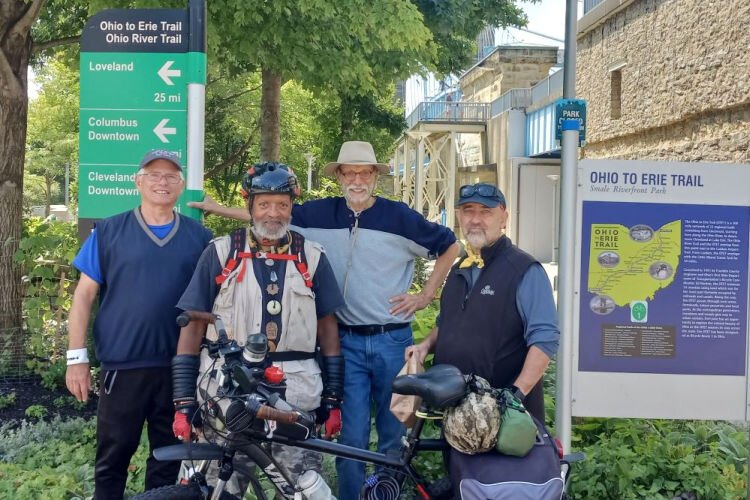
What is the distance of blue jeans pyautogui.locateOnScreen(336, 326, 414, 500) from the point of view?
14.6ft

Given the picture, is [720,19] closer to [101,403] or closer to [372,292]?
[372,292]

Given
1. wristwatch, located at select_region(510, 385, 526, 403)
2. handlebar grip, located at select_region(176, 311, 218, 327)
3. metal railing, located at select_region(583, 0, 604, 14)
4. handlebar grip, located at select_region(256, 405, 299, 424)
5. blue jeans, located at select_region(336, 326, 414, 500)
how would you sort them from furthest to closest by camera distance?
metal railing, located at select_region(583, 0, 604, 14)
blue jeans, located at select_region(336, 326, 414, 500)
wristwatch, located at select_region(510, 385, 526, 403)
handlebar grip, located at select_region(176, 311, 218, 327)
handlebar grip, located at select_region(256, 405, 299, 424)

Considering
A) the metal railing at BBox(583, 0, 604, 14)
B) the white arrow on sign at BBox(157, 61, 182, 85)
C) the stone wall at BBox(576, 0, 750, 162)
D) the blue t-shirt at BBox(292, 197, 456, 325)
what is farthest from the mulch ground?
the metal railing at BBox(583, 0, 604, 14)

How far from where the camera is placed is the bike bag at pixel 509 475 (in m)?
3.18

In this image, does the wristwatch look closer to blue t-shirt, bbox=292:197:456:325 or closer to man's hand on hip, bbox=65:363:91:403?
blue t-shirt, bbox=292:197:456:325

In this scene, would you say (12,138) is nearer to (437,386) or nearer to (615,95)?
(437,386)

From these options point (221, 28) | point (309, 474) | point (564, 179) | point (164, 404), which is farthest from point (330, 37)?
point (309, 474)

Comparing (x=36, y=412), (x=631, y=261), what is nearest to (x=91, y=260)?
(x=631, y=261)

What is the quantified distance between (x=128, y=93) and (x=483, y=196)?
8.59ft

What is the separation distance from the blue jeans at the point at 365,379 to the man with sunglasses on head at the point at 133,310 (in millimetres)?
920

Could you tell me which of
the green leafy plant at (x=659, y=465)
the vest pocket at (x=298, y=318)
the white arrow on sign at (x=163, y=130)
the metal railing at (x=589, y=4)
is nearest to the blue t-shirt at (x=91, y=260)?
the vest pocket at (x=298, y=318)

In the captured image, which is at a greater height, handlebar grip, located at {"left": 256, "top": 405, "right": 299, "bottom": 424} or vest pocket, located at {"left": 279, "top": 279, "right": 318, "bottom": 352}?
vest pocket, located at {"left": 279, "top": 279, "right": 318, "bottom": 352}

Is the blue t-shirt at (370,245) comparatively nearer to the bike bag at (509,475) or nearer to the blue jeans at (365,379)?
the blue jeans at (365,379)

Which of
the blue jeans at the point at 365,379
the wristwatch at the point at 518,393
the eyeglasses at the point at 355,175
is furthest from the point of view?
the eyeglasses at the point at 355,175
